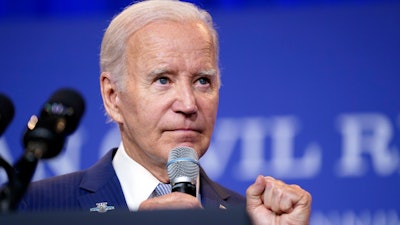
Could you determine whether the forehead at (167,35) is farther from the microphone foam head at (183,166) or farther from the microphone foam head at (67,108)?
the microphone foam head at (67,108)

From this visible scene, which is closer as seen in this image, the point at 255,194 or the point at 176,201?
the point at 176,201

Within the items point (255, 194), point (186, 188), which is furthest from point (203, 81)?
point (186, 188)

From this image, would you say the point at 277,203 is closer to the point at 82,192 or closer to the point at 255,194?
the point at 255,194

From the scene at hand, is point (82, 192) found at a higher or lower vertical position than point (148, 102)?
lower

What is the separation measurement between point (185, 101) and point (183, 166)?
47 centimetres

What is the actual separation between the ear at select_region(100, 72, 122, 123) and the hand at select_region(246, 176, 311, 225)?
21.4 inches

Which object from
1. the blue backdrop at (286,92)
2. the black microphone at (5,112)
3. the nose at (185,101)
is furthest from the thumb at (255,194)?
the blue backdrop at (286,92)

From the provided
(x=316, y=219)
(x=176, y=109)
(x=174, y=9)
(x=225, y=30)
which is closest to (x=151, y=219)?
(x=176, y=109)

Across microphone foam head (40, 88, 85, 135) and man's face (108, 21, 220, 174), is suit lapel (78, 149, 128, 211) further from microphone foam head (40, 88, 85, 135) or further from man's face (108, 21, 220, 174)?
microphone foam head (40, 88, 85, 135)

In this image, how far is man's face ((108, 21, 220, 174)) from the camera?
8.89 ft

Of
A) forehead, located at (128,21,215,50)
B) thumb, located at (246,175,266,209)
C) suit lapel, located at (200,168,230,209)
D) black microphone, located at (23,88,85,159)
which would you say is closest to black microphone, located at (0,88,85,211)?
black microphone, located at (23,88,85,159)

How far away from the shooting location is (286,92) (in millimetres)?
4066

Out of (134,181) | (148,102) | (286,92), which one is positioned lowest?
(134,181)

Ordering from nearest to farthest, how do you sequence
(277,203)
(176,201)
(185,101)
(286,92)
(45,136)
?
(45,136)
(176,201)
(277,203)
(185,101)
(286,92)
